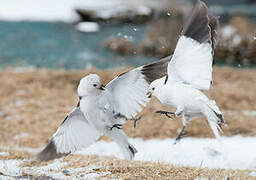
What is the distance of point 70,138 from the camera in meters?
3.51

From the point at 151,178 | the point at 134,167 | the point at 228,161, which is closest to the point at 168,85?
the point at 151,178

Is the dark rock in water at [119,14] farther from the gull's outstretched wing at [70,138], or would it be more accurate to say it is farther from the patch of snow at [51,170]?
the gull's outstretched wing at [70,138]

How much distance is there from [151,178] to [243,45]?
11030 mm

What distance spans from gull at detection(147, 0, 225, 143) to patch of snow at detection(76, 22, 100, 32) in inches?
573

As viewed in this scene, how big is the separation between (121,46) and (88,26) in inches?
158

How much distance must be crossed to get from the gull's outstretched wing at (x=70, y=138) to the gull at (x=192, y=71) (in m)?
0.63

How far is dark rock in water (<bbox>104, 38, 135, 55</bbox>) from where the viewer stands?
14.4 m

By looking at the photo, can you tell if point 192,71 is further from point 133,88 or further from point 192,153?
point 192,153

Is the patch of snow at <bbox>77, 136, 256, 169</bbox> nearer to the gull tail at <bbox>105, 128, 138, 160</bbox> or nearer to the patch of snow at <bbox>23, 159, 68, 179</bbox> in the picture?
the patch of snow at <bbox>23, 159, 68, 179</bbox>

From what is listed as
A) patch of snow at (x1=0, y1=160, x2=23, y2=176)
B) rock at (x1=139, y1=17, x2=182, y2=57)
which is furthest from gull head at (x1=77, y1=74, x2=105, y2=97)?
rock at (x1=139, y1=17, x2=182, y2=57)

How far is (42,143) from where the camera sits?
6281mm

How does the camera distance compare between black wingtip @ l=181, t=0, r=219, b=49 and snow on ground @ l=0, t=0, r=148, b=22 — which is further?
snow on ground @ l=0, t=0, r=148, b=22

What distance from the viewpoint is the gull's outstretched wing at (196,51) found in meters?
3.24

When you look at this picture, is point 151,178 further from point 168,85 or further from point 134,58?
point 134,58
